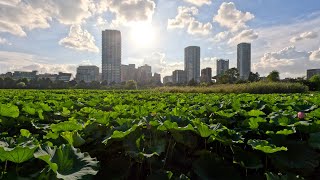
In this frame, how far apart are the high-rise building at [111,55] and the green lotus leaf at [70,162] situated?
141 m

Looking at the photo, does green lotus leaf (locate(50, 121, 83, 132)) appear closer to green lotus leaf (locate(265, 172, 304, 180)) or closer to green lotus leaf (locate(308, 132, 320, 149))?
green lotus leaf (locate(265, 172, 304, 180))

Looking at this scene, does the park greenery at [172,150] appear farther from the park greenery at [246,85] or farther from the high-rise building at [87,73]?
the high-rise building at [87,73]

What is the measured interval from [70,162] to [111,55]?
143 meters

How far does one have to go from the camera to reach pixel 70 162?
5.43 ft

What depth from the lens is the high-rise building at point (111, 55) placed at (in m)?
141

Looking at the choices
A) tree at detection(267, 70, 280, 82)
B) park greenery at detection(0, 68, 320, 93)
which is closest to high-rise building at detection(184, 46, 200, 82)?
park greenery at detection(0, 68, 320, 93)

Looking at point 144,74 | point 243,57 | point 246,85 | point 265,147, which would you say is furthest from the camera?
point 144,74

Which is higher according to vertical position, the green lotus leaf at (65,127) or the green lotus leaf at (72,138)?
the green lotus leaf at (65,127)

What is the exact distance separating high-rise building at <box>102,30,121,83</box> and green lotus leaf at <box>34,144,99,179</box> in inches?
5539

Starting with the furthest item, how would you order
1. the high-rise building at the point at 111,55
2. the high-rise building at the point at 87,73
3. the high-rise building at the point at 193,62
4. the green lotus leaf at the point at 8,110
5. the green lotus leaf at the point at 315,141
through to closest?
the high-rise building at the point at 87,73 → the high-rise building at the point at 193,62 → the high-rise building at the point at 111,55 → the green lotus leaf at the point at 8,110 → the green lotus leaf at the point at 315,141

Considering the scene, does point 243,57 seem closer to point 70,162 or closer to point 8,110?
point 8,110

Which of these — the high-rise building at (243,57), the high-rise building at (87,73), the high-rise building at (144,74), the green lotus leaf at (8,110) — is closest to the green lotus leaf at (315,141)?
the green lotus leaf at (8,110)

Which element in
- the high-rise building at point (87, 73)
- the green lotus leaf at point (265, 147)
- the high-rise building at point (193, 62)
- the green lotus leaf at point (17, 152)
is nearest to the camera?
the green lotus leaf at point (17, 152)

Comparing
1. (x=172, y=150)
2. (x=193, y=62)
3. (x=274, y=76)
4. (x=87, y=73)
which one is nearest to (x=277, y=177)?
(x=172, y=150)
